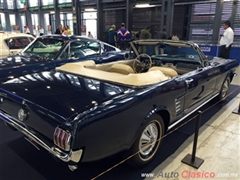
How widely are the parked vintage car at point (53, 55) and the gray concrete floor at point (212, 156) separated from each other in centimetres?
274

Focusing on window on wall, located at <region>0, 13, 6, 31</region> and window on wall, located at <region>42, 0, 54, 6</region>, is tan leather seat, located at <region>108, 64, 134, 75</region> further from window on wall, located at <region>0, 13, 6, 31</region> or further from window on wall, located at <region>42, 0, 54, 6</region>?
window on wall, located at <region>0, 13, 6, 31</region>

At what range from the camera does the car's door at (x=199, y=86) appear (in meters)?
2.86

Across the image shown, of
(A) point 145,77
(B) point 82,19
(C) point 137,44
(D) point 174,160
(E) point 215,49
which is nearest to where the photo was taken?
(A) point 145,77

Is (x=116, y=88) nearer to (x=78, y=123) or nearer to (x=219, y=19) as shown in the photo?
(x=78, y=123)

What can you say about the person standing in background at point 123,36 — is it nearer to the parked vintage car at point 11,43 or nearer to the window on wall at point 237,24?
the window on wall at point 237,24

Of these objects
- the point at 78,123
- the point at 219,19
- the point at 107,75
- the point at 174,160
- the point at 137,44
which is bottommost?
the point at 174,160

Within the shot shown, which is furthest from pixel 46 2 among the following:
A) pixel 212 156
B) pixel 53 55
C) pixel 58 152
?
pixel 58 152

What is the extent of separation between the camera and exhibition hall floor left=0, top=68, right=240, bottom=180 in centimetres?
232

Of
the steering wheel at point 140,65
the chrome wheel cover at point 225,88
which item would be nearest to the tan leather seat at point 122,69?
the steering wheel at point 140,65

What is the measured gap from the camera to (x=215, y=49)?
29.8 feet

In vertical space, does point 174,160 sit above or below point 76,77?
below

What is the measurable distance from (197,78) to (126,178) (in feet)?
5.45

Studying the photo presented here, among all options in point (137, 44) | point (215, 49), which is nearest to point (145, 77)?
point (137, 44)

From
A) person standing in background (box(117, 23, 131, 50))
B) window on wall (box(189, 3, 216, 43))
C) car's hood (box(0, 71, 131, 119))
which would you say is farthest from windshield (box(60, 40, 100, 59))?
window on wall (box(189, 3, 216, 43))
